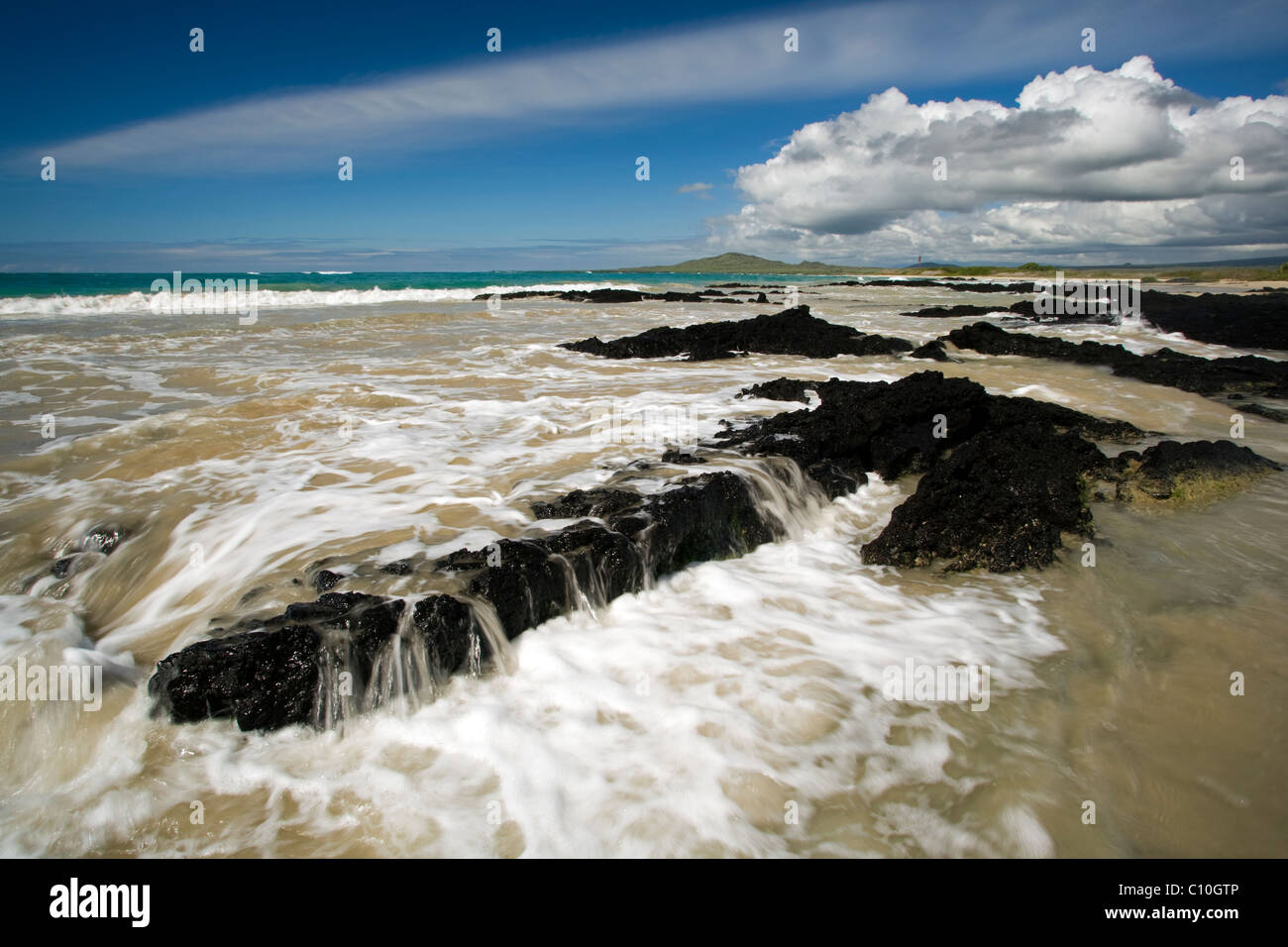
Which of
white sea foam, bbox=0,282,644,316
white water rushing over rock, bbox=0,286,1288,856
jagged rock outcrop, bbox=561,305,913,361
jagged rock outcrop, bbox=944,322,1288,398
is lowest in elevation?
white water rushing over rock, bbox=0,286,1288,856

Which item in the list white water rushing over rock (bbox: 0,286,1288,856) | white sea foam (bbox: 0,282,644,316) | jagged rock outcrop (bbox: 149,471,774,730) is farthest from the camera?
white sea foam (bbox: 0,282,644,316)

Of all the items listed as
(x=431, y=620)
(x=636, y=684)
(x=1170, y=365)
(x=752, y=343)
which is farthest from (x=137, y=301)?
(x=1170, y=365)

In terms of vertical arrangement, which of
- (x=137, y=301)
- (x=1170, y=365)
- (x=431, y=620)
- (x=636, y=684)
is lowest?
(x=636, y=684)

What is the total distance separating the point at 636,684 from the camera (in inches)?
134

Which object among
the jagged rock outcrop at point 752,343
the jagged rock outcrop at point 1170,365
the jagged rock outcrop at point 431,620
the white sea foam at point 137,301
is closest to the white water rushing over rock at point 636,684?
the jagged rock outcrop at point 431,620

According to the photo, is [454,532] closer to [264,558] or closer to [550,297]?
[264,558]

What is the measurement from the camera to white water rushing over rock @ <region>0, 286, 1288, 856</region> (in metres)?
2.54

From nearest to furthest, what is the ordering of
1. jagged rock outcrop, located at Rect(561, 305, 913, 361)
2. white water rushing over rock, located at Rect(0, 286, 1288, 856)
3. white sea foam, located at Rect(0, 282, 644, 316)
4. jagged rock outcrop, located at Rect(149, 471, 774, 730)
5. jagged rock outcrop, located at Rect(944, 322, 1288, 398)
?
white water rushing over rock, located at Rect(0, 286, 1288, 856)
jagged rock outcrop, located at Rect(149, 471, 774, 730)
jagged rock outcrop, located at Rect(944, 322, 1288, 398)
jagged rock outcrop, located at Rect(561, 305, 913, 361)
white sea foam, located at Rect(0, 282, 644, 316)

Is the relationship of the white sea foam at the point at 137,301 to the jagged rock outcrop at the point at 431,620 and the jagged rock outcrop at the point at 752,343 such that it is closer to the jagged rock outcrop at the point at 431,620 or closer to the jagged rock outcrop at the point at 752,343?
the jagged rock outcrop at the point at 752,343

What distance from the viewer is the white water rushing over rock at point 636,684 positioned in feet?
8.34

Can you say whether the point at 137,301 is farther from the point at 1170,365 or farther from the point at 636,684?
the point at 1170,365

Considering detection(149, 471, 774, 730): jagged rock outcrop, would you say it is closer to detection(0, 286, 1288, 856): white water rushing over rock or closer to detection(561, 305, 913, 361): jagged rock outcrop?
detection(0, 286, 1288, 856): white water rushing over rock

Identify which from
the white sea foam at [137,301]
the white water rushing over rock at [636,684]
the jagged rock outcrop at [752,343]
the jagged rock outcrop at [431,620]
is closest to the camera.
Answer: the white water rushing over rock at [636,684]

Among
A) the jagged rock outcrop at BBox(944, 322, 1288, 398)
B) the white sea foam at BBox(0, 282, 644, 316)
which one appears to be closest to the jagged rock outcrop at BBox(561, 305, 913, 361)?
the jagged rock outcrop at BBox(944, 322, 1288, 398)
